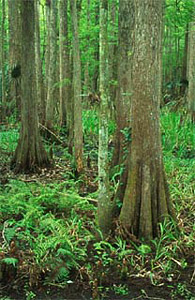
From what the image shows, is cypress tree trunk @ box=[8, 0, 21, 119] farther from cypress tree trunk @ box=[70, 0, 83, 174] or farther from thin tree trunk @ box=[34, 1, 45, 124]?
cypress tree trunk @ box=[70, 0, 83, 174]

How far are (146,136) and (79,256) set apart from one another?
171 centimetres

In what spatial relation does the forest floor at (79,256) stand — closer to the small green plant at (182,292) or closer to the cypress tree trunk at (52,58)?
the small green plant at (182,292)

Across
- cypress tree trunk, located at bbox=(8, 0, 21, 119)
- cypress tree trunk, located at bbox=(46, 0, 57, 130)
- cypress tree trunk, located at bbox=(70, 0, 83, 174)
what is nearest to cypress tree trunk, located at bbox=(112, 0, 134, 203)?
cypress tree trunk, located at bbox=(70, 0, 83, 174)

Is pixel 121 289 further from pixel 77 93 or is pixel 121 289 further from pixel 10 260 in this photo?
pixel 77 93

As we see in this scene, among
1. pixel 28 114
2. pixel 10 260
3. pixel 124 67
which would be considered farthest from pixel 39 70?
pixel 10 260

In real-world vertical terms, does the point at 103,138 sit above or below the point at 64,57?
below

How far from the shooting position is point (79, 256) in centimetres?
447

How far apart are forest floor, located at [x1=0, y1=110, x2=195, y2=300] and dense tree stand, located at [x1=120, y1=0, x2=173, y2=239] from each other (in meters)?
0.25

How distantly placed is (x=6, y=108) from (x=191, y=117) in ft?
22.7

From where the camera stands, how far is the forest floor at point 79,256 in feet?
13.1

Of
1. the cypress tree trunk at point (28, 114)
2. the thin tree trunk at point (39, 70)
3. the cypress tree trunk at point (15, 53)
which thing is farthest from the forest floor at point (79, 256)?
the cypress tree trunk at point (15, 53)

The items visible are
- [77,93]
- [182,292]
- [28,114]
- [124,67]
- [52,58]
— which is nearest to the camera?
[182,292]

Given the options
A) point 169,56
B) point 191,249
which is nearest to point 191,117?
point 191,249

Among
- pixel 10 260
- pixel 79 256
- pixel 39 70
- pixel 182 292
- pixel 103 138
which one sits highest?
pixel 39 70
